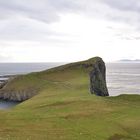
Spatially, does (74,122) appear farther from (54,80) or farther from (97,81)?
(97,81)

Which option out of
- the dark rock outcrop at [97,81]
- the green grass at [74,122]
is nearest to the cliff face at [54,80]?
the dark rock outcrop at [97,81]

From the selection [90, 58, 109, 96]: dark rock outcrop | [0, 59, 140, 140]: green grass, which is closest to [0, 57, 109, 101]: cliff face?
[90, 58, 109, 96]: dark rock outcrop

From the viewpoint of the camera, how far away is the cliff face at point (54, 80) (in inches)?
5404

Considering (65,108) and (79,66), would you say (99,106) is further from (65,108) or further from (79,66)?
(79,66)

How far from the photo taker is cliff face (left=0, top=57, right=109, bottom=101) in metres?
137

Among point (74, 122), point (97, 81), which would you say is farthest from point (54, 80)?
point (74, 122)

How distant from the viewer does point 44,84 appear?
447 ft

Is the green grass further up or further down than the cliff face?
further down

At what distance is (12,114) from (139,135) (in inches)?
906

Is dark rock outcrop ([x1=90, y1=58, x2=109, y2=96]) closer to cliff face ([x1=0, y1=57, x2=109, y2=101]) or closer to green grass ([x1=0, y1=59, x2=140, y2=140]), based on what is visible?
cliff face ([x1=0, y1=57, x2=109, y2=101])

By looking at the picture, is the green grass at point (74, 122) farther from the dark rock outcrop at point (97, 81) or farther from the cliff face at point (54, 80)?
the dark rock outcrop at point (97, 81)

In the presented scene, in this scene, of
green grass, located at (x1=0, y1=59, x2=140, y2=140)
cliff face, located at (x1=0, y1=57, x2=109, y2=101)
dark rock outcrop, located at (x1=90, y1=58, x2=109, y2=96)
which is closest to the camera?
green grass, located at (x1=0, y1=59, x2=140, y2=140)

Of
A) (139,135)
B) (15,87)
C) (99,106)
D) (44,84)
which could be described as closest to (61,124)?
(139,135)

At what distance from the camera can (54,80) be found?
143m
